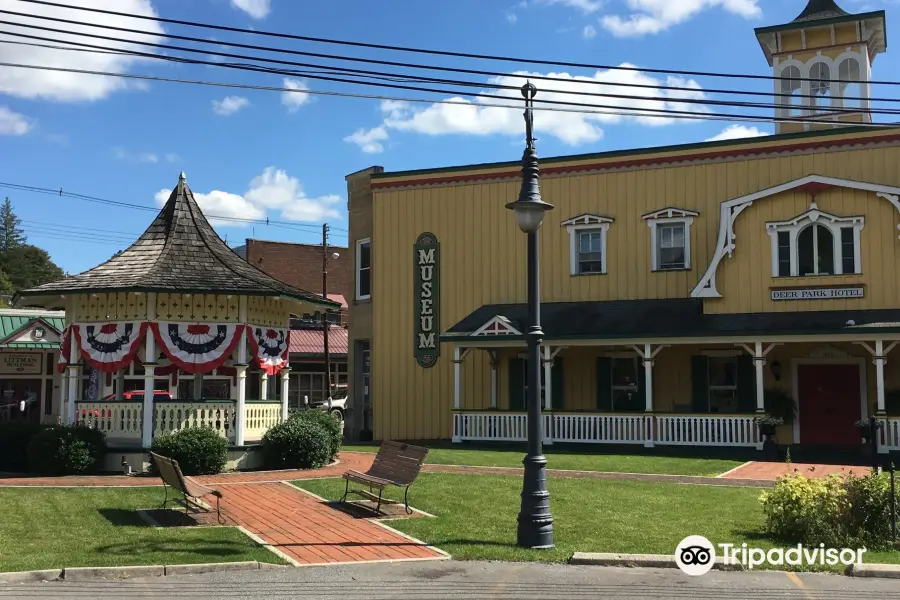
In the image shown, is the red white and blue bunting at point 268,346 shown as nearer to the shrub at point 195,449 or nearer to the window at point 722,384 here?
the shrub at point 195,449

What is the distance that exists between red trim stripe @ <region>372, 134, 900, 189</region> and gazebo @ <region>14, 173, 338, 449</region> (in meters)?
9.83

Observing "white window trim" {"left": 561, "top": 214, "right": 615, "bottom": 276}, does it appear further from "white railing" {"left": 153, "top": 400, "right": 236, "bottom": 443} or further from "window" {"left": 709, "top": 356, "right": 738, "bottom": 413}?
"white railing" {"left": 153, "top": 400, "right": 236, "bottom": 443}

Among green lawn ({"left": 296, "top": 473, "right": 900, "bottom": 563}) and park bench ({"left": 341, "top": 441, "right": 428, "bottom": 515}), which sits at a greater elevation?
park bench ({"left": 341, "top": 441, "right": 428, "bottom": 515})

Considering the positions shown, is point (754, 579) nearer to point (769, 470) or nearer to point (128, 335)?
point (769, 470)

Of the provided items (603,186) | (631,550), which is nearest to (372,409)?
(603,186)

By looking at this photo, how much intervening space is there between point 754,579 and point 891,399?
14631mm

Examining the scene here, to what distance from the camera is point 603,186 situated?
85.3ft

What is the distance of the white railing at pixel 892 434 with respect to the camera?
1980cm

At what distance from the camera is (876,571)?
351 inches

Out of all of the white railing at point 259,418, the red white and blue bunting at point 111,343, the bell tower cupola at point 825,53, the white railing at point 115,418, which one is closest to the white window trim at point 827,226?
the bell tower cupola at point 825,53

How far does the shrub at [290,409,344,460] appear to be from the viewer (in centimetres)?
1820

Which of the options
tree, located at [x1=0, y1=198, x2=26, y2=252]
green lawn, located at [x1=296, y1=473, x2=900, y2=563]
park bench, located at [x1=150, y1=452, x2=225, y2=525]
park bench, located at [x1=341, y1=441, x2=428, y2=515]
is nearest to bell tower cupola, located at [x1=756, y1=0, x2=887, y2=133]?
green lawn, located at [x1=296, y1=473, x2=900, y2=563]

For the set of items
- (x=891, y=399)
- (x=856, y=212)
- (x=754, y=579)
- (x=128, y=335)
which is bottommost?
(x=754, y=579)

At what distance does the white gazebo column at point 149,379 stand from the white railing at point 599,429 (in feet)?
34.0
